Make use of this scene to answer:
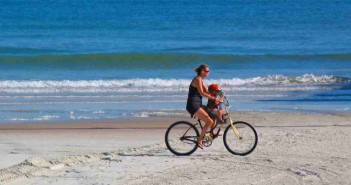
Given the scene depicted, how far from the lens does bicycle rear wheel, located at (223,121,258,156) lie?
13102mm

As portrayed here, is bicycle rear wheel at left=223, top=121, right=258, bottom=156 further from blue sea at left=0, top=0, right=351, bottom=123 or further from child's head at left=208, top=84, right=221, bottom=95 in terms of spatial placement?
blue sea at left=0, top=0, right=351, bottom=123

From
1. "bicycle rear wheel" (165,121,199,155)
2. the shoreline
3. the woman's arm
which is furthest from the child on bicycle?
the shoreline

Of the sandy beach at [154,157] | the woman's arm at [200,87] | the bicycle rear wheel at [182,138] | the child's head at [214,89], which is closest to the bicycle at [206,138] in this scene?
the bicycle rear wheel at [182,138]

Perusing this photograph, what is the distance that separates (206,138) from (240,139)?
0.58m

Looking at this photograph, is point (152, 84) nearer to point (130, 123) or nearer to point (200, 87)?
point (130, 123)

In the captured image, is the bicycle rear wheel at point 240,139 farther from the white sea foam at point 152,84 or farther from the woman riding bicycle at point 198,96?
the white sea foam at point 152,84

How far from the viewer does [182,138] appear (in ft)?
43.1

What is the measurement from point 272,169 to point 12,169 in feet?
12.9

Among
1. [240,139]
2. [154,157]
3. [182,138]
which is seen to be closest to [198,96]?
[182,138]

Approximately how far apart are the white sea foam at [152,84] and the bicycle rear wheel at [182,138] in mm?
11047

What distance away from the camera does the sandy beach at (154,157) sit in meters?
11.5

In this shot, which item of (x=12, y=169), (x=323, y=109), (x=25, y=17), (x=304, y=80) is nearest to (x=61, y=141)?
(x=12, y=169)

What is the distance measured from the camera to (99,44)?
1654 inches

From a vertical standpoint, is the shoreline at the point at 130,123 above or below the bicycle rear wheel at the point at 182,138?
above
